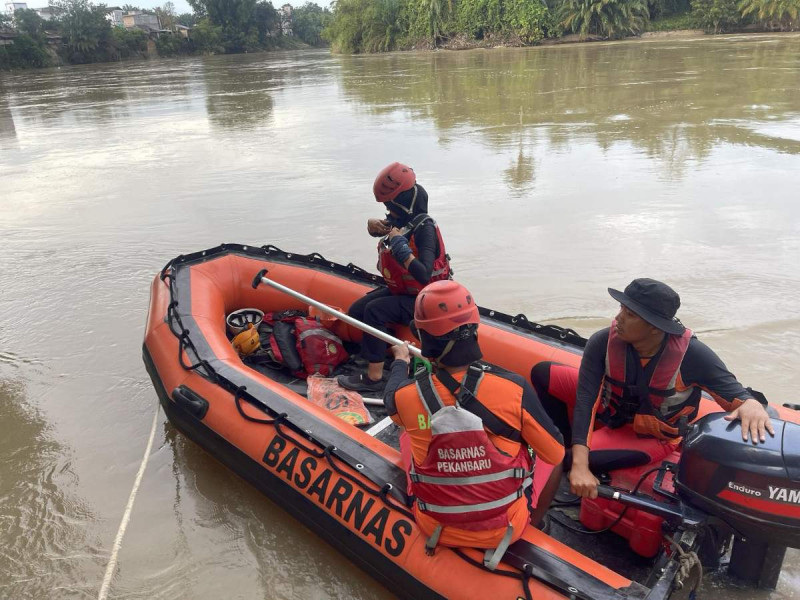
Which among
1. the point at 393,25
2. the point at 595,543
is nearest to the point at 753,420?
the point at 595,543

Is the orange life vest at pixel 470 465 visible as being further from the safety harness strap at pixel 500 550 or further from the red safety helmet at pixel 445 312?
the red safety helmet at pixel 445 312

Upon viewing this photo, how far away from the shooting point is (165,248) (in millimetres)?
6176

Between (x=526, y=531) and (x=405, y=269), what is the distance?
4.91 feet

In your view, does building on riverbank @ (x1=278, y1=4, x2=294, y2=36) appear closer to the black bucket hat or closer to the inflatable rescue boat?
the inflatable rescue boat

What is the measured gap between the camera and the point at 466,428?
62.4 inches

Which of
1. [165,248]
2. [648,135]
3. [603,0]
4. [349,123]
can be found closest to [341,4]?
[603,0]

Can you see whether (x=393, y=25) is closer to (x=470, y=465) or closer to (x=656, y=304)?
(x=656, y=304)

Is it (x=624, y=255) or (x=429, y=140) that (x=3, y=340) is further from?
(x=429, y=140)

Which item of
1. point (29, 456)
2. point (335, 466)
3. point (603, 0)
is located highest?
point (603, 0)

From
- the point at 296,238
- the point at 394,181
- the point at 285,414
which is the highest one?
the point at 394,181

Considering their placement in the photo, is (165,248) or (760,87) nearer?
(165,248)

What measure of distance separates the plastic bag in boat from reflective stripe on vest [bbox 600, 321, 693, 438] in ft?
4.18

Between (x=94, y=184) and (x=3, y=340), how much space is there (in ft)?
16.1

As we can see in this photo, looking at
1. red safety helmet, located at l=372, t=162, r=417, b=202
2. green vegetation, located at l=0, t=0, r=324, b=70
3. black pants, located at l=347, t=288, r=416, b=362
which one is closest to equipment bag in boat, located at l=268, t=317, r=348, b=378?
black pants, located at l=347, t=288, r=416, b=362
